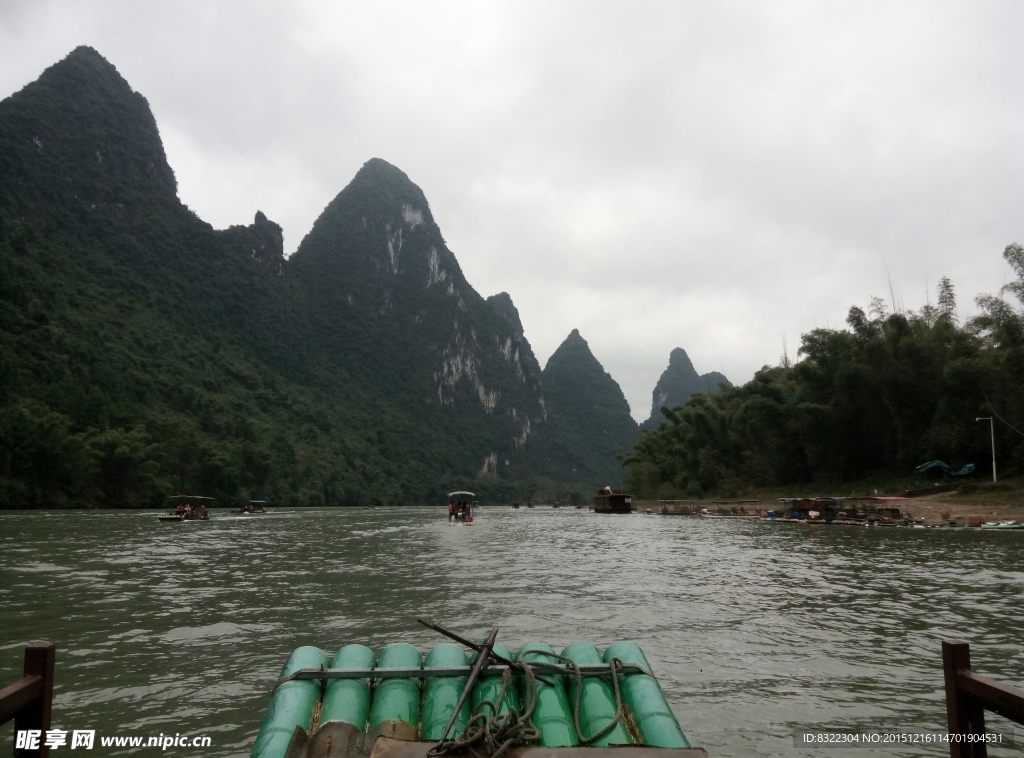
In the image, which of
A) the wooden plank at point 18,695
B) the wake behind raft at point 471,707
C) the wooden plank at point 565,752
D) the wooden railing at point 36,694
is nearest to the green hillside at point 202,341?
the wake behind raft at point 471,707

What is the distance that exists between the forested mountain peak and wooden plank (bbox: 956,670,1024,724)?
125m

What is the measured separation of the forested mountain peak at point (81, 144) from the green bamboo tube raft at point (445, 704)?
400 ft

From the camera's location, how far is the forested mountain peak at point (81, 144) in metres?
104

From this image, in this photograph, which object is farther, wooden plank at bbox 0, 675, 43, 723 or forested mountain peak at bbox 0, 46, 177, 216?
forested mountain peak at bbox 0, 46, 177, 216

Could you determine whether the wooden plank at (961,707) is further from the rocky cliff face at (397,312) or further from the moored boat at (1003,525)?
the rocky cliff face at (397,312)

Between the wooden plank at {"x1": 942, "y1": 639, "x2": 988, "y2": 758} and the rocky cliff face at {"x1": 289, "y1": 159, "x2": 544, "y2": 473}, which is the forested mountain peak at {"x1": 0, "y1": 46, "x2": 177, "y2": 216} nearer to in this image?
the rocky cliff face at {"x1": 289, "y1": 159, "x2": 544, "y2": 473}

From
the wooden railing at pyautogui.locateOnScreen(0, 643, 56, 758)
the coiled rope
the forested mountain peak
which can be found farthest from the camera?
the forested mountain peak

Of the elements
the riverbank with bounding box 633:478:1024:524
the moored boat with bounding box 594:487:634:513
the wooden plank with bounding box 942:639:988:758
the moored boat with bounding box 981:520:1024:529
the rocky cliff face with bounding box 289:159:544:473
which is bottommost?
the moored boat with bounding box 594:487:634:513

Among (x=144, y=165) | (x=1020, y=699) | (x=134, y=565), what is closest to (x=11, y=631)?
(x=134, y=565)

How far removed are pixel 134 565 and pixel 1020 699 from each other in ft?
64.1

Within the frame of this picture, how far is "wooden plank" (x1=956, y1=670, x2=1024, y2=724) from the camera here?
2992mm

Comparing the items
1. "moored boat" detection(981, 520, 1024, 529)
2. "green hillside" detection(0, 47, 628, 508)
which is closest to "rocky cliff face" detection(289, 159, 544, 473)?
"green hillside" detection(0, 47, 628, 508)

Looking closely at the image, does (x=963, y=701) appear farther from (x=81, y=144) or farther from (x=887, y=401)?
(x=81, y=144)

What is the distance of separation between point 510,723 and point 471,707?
0.62m
